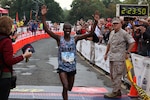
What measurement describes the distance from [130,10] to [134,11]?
0.60 ft

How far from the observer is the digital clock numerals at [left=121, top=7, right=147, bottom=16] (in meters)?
12.5

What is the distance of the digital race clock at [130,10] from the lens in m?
12.5

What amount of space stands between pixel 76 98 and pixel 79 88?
1.40 m

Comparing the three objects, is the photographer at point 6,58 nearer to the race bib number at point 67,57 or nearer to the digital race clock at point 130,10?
the race bib number at point 67,57

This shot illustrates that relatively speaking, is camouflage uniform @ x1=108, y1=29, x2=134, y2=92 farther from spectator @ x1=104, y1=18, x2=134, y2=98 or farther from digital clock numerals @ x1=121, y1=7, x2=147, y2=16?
digital clock numerals @ x1=121, y1=7, x2=147, y2=16

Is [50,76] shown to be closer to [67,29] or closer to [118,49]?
[118,49]

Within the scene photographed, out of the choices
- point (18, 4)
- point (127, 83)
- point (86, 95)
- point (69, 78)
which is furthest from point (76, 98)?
point (18, 4)

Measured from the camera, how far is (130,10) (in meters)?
12.6

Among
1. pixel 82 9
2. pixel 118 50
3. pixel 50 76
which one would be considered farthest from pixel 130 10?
pixel 82 9

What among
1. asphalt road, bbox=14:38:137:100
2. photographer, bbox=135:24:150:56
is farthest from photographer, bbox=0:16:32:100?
photographer, bbox=135:24:150:56

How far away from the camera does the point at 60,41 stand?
729 centimetres

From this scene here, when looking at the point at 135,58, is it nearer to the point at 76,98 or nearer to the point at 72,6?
the point at 76,98

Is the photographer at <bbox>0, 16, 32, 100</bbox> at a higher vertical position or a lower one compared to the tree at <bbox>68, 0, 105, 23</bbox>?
lower

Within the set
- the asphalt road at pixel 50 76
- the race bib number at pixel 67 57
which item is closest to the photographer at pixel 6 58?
the race bib number at pixel 67 57
